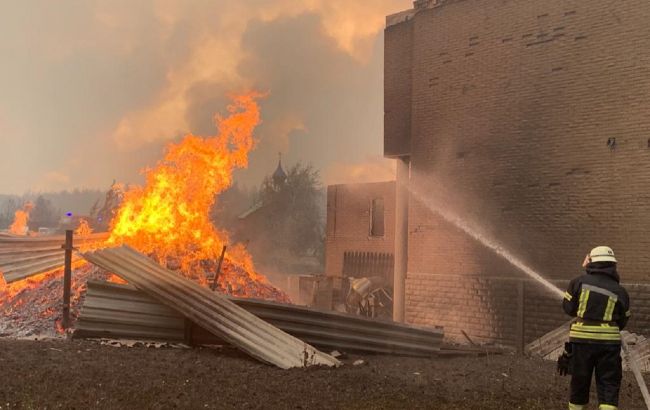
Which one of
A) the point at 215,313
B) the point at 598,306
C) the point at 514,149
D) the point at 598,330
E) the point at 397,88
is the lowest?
the point at 215,313

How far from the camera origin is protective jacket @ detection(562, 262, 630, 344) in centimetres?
534

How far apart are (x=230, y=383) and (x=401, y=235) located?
8.96 metres

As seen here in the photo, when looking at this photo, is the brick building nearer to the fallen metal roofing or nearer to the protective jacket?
the fallen metal roofing

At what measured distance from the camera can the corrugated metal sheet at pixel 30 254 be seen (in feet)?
36.3

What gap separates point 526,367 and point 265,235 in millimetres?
39922

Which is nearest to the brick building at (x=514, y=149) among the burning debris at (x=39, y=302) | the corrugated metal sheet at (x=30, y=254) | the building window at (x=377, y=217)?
the burning debris at (x=39, y=302)

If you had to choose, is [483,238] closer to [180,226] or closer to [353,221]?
[180,226]

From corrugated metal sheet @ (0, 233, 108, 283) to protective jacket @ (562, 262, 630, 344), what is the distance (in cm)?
987

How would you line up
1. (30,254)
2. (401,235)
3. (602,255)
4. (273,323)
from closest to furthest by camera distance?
(602,255) → (273,323) → (30,254) → (401,235)

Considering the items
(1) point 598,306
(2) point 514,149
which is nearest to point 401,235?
(2) point 514,149

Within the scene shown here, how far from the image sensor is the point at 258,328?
8266 mm

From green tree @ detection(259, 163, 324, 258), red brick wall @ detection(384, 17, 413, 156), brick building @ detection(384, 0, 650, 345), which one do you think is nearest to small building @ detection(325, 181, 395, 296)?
red brick wall @ detection(384, 17, 413, 156)

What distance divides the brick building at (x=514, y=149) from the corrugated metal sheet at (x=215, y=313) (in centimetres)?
587

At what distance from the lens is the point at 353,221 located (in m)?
25.4
